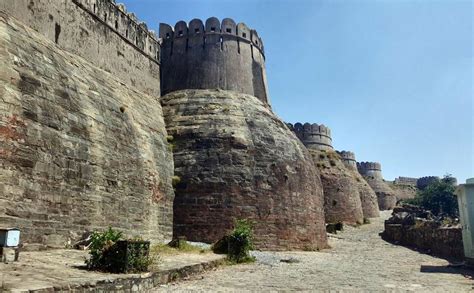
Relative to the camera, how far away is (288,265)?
40.4 ft

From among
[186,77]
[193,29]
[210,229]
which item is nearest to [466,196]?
[210,229]

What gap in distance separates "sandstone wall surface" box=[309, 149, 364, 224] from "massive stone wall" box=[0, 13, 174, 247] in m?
18.1

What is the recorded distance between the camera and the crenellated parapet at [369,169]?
50562mm

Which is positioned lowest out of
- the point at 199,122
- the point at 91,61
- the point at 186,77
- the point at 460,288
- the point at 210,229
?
the point at 460,288

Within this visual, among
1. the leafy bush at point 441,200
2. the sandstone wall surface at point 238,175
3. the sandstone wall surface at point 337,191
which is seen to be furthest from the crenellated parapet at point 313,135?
the sandstone wall surface at point 238,175

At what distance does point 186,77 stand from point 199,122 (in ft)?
11.7

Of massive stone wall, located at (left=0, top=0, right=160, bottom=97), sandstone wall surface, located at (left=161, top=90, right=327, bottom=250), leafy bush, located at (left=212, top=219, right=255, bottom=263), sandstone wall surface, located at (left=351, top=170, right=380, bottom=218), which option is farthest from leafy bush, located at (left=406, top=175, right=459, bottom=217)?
leafy bush, located at (left=212, top=219, right=255, bottom=263)

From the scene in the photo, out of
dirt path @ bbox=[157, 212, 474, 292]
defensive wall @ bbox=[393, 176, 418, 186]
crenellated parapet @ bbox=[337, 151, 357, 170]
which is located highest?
crenellated parapet @ bbox=[337, 151, 357, 170]

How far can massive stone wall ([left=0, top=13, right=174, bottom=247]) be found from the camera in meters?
9.21

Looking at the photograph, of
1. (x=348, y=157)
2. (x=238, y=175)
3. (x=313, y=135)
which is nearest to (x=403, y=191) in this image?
(x=348, y=157)

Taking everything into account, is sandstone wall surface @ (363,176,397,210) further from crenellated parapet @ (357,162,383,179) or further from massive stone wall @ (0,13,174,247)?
massive stone wall @ (0,13,174,247)

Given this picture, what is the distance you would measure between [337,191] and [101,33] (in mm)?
21078

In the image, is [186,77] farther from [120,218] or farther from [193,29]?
[120,218]

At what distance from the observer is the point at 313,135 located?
3734 centimetres
